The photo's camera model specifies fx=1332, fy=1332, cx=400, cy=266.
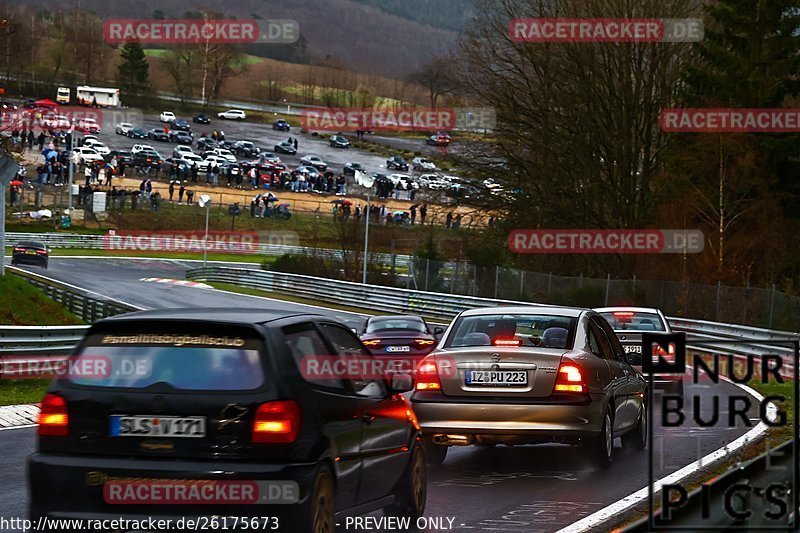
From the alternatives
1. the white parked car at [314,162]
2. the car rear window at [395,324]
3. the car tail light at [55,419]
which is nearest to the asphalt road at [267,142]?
the white parked car at [314,162]

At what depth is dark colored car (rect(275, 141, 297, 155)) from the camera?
12531cm

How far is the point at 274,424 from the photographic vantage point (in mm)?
7172

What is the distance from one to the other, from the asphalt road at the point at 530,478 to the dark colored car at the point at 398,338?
8168 mm

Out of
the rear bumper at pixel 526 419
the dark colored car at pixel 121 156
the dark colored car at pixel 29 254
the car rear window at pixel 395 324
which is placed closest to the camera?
the rear bumper at pixel 526 419

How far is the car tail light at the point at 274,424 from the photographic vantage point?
7156 mm

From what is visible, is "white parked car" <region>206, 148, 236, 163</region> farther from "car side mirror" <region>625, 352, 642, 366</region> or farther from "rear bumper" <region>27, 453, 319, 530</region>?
"rear bumper" <region>27, 453, 319, 530</region>

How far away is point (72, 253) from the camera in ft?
241

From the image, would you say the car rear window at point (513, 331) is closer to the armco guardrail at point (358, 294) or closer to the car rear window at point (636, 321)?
the car rear window at point (636, 321)

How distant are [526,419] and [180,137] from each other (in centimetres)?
11050

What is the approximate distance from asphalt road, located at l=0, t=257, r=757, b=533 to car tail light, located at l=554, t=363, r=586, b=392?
2.57ft

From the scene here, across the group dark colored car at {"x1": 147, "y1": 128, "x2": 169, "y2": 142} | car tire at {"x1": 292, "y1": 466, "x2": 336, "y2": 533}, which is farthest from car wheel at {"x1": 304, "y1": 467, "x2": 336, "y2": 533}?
dark colored car at {"x1": 147, "y1": 128, "x2": 169, "y2": 142}

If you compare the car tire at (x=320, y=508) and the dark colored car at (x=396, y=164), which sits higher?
the dark colored car at (x=396, y=164)

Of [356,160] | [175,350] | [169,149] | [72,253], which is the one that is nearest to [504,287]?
[72,253]

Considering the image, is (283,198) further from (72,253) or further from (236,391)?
(236,391)
